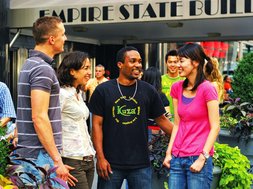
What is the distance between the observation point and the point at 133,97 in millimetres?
4727

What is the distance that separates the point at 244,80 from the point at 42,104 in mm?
4942

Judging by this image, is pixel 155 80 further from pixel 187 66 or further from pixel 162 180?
pixel 187 66

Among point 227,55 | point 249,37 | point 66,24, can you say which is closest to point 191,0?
point 66,24

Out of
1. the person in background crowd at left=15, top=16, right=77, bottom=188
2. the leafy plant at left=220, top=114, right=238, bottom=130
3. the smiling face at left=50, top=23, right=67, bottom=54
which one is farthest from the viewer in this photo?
the leafy plant at left=220, top=114, right=238, bottom=130

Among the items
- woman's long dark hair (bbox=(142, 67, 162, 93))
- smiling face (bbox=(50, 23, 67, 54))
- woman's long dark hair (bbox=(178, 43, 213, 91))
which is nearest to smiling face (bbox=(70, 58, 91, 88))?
smiling face (bbox=(50, 23, 67, 54))

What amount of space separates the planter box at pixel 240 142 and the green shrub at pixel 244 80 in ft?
4.18

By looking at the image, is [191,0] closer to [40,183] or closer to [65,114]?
[65,114]

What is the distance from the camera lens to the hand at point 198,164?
4.34 meters

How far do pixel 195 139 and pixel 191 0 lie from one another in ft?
Answer: 18.2

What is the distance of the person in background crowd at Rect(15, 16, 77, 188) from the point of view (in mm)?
3746

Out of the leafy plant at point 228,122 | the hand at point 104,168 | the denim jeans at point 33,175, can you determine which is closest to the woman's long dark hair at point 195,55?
the hand at point 104,168

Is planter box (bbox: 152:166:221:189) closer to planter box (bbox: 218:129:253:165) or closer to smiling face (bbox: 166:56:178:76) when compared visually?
planter box (bbox: 218:129:253:165)

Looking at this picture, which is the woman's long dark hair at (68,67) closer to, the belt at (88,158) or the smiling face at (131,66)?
the smiling face at (131,66)

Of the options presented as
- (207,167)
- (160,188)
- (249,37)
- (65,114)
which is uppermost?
(249,37)
